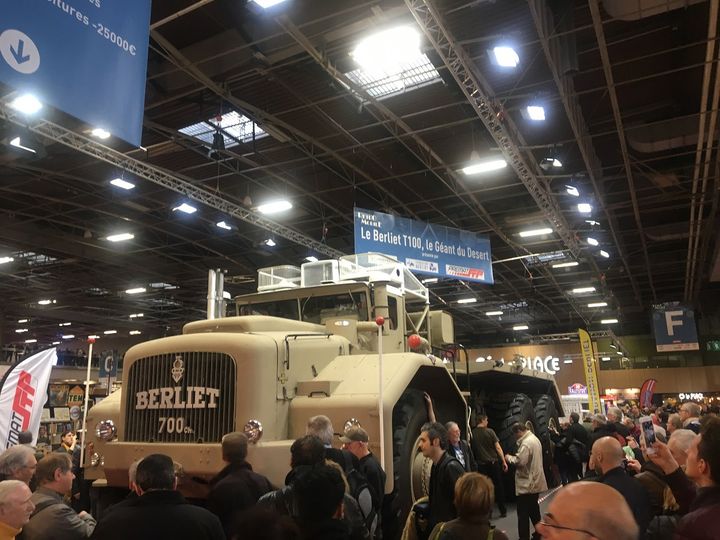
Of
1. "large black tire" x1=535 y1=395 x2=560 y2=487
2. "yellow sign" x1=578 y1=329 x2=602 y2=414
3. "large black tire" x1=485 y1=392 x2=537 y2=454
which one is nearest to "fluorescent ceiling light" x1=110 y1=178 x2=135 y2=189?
"large black tire" x1=485 y1=392 x2=537 y2=454

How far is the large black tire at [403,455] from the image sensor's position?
5.22 meters

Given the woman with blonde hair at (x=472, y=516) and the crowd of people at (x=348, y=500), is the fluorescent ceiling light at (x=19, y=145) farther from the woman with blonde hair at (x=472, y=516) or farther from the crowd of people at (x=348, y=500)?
the woman with blonde hair at (x=472, y=516)

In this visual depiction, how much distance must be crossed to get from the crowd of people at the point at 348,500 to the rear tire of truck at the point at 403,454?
30 millimetres

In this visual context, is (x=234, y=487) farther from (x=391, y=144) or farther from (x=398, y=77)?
(x=391, y=144)

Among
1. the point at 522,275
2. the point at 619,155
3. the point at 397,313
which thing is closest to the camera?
the point at 397,313

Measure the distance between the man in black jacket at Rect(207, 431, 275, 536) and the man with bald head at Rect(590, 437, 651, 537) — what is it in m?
2.11

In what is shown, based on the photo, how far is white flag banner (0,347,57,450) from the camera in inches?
285

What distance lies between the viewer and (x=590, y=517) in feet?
5.94

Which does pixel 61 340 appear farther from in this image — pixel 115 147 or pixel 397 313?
pixel 397 313

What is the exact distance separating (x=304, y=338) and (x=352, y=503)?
265 cm

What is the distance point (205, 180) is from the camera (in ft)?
49.2

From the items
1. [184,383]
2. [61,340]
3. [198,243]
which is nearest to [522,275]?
[198,243]

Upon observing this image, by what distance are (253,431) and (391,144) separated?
9.75 metres

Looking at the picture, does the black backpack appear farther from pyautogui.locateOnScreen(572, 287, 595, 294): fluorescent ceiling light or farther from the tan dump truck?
pyautogui.locateOnScreen(572, 287, 595, 294): fluorescent ceiling light
